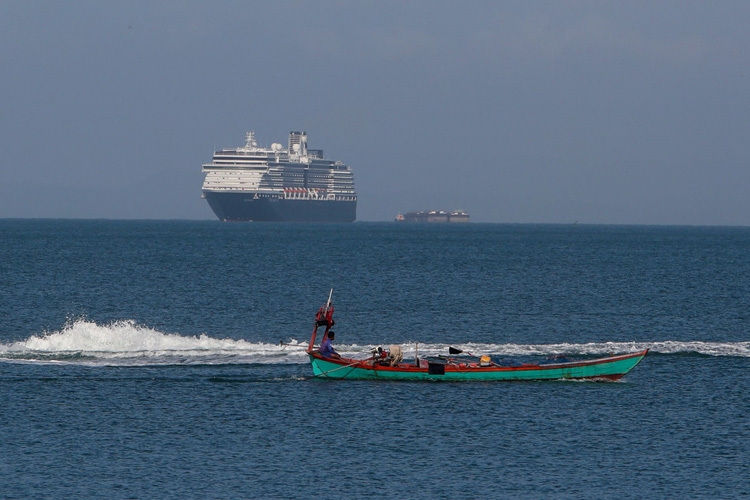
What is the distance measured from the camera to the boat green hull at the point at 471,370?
4562 cm

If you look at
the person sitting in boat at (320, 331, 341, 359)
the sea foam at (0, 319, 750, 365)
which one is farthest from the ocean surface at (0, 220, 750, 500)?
the person sitting in boat at (320, 331, 341, 359)

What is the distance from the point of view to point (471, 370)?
45562mm

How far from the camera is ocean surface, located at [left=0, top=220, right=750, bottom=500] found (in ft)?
104

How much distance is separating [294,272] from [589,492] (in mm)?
83506

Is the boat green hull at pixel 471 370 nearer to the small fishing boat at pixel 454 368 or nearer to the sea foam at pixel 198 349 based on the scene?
the small fishing boat at pixel 454 368

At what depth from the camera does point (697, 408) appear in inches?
1597

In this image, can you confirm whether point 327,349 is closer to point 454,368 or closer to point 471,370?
point 454,368

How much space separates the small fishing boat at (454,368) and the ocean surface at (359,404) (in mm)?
486

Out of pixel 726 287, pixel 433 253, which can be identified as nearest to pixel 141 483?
pixel 726 287

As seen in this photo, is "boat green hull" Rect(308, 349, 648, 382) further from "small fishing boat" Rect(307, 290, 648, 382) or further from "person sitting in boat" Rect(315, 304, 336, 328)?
"person sitting in boat" Rect(315, 304, 336, 328)

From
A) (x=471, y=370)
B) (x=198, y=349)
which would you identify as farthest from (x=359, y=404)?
(x=198, y=349)

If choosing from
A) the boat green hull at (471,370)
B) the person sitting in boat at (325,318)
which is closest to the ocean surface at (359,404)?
the boat green hull at (471,370)

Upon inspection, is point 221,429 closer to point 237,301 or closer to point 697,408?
point 697,408

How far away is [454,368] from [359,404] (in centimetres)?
552
